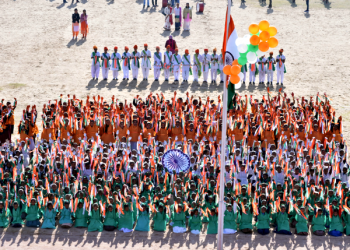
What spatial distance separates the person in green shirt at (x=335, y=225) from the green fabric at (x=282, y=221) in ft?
3.18

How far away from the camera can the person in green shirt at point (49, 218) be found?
1246cm

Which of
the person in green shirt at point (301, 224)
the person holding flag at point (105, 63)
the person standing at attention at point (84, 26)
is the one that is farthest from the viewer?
the person standing at attention at point (84, 26)

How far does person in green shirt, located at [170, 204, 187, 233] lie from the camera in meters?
12.5

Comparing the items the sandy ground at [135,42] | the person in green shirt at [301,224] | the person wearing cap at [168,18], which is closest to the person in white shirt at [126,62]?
the sandy ground at [135,42]

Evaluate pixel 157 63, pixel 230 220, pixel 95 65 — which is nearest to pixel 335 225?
pixel 230 220

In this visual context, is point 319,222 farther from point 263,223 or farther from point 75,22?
point 75,22

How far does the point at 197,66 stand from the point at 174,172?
9626mm

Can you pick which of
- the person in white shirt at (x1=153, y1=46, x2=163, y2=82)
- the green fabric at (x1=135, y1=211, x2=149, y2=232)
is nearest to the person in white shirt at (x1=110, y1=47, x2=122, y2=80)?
the person in white shirt at (x1=153, y1=46, x2=163, y2=82)

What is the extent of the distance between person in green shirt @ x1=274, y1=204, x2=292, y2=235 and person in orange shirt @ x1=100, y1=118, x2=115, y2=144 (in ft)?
19.2

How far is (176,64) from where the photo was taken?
22.2 m

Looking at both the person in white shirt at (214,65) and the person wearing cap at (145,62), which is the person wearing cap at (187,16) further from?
the person wearing cap at (145,62)

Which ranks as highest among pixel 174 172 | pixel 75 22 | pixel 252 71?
pixel 75 22

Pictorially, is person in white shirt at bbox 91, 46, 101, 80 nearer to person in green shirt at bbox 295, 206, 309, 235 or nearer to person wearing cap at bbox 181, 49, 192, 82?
person wearing cap at bbox 181, 49, 192, 82

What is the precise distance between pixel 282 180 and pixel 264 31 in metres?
5.06
